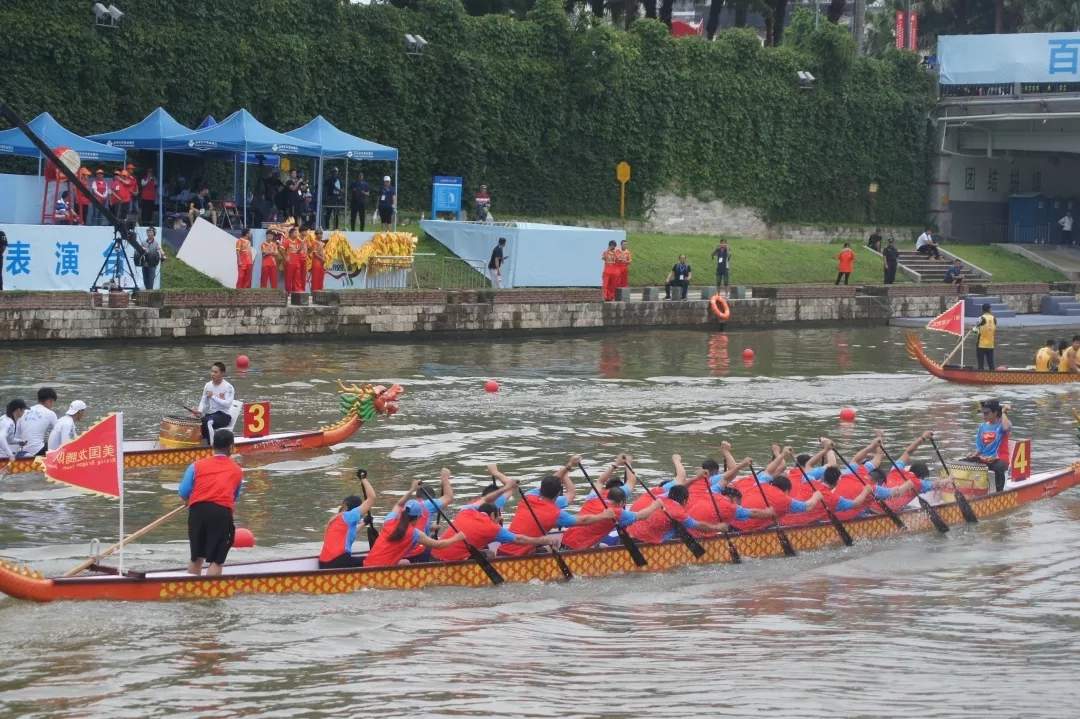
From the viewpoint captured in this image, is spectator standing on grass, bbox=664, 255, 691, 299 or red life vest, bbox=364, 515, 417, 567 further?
spectator standing on grass, bbox=664, 255, 691, 299

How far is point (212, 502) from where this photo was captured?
12320 millimetres

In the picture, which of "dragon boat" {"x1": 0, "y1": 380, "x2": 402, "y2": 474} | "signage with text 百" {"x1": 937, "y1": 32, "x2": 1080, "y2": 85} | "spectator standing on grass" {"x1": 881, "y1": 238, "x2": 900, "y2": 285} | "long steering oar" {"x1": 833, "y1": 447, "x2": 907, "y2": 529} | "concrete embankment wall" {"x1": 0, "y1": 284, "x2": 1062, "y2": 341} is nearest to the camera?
"long steering oar" {"x1": 833, "y1": 447, "x2": 907, "y2": 529}

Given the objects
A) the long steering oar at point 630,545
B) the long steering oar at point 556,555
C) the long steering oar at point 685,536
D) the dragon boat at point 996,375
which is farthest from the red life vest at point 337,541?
the dragon boat at point 996,375

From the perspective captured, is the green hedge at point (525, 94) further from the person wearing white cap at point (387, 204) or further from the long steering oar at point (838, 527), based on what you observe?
the long steering oar at point (838, 527)

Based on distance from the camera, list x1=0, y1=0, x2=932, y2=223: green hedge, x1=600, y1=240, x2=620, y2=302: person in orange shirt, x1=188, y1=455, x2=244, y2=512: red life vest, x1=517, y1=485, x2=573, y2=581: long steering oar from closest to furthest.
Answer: x1=188, y1=455, x2=244, y2=512: red life vest < x1=517, y1=485, x2=573, y2=581: long steering oar < x1=0, y1=0, x2=932, y2=223: green hedge < x1=600, y1=240, x2=620, y2=302: person in orange shirt

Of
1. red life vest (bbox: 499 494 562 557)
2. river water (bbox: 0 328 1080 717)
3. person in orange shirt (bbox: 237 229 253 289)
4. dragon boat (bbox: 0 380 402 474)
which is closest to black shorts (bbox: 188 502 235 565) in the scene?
river water (bbox: 0 328 1080 717)

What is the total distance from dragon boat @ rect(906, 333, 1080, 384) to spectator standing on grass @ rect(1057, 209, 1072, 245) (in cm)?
2689

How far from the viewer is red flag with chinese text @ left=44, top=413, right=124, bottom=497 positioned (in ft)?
40.4

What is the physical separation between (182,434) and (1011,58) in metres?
38.1

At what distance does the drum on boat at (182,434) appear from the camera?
728 inches

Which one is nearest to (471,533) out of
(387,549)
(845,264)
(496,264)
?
(387,549)

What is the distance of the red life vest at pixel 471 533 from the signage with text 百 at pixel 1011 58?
3965 centimetres

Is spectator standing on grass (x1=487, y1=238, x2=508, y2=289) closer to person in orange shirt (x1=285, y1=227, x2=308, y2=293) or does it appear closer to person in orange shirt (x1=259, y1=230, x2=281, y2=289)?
person in orange shirt (x1=285, y1=227, x2=308, y2=293)

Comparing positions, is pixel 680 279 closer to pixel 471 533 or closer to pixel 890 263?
pixel 890 263
